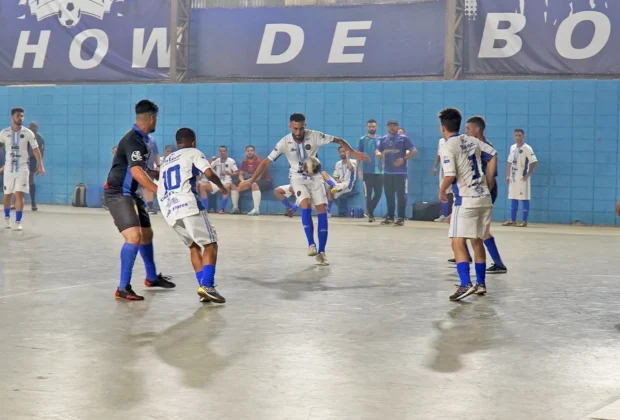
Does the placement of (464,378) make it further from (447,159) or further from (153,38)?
(153,38)

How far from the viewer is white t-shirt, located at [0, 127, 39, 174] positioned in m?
17.2

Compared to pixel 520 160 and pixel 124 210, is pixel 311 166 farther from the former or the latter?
pixel 520 160

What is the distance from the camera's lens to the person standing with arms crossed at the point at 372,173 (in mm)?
21797

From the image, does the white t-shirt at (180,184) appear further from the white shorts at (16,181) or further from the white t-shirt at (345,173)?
the white t-shirt at (345,173)

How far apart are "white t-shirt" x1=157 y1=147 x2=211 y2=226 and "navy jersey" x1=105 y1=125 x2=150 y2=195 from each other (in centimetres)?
25

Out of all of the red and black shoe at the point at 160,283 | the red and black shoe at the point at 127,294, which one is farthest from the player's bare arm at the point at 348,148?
the red and black shoe at the point at 127,294

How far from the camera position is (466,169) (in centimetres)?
959

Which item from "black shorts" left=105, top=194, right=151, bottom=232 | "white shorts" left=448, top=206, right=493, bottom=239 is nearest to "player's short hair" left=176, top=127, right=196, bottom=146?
"black shorts" left=105, top=194, right=151, bottom=232

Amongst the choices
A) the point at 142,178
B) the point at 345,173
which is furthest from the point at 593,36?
the point at 142,178

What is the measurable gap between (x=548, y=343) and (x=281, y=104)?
17776mm

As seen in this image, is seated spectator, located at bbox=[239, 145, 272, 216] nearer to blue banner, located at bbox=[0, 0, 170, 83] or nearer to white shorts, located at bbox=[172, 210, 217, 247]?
blue banner, located at bbox=[0, 0, 170, 83]

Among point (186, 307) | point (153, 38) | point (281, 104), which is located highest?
point (153, 38)

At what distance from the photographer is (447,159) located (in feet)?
31.1

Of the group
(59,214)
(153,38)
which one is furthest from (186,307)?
(153,38)
